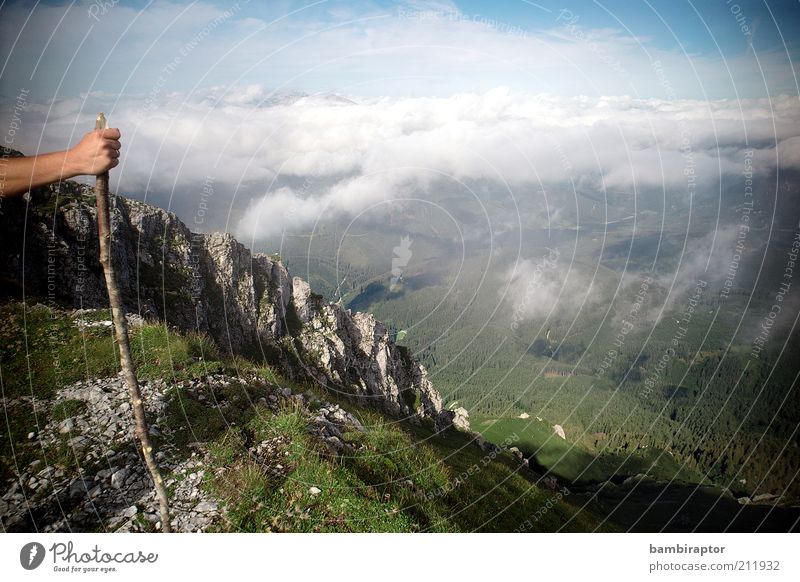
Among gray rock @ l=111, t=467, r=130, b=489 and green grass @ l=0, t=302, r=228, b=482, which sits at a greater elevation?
green grass @ l=0, t=302, r=228, b=482

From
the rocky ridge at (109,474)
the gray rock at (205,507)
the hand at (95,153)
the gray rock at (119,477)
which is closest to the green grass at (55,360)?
the rocky ridge at (109,474)


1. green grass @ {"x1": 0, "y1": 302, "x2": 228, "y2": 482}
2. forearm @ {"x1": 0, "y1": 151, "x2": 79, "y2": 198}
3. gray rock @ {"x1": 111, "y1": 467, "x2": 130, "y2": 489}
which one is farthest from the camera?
green grass @ {"x1": 0, "y1": 302, "x2": 228, "y2": 482}

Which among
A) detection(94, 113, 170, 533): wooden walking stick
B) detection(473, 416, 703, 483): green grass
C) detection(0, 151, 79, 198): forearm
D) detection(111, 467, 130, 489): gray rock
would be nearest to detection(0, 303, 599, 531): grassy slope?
detection(111, 467, 130, 489): gray rock
